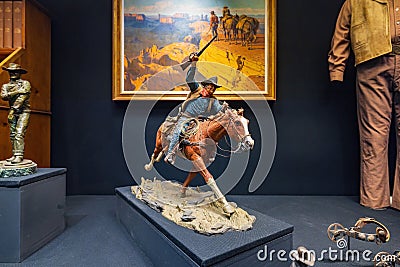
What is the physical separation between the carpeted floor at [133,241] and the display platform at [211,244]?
0.52ft

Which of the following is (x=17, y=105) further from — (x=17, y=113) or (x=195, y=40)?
(x=195, y=40)

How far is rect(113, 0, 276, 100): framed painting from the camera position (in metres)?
2.61

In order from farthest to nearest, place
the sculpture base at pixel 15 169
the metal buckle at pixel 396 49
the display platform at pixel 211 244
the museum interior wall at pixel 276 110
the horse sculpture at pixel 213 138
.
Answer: the museum interior wall at pixel 276 110, the metal buckle at pixel 396 49, the sculpture base at pixel 15 169, the horse sculpture at pixel 213 138, the display platform at pixel 211 244

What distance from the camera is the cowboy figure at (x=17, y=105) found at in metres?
1.57

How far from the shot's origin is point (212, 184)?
1.38 metres

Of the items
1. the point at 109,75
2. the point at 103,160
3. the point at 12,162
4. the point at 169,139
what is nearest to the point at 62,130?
the point at 103,160

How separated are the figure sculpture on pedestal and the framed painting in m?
1.03

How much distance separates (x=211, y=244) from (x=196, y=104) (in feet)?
2.17

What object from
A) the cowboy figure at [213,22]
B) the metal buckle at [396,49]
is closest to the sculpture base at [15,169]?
the cowboy figure at [213,22]

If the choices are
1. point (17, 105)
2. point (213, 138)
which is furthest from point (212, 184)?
point (17, 105)

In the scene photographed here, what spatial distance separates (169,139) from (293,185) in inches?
65.7

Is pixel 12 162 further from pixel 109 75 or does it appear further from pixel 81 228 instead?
pixel 109 75

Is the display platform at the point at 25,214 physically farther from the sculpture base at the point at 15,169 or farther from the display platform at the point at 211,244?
the display platform at the point at 211,244

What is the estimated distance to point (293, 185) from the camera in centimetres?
278
